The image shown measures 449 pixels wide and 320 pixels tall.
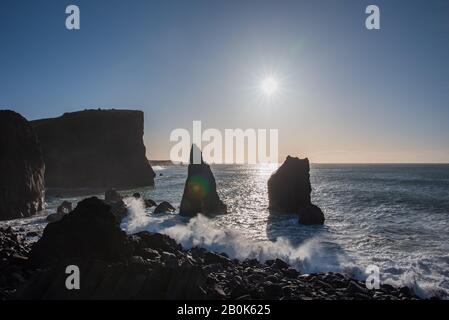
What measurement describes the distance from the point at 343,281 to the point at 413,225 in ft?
69.6

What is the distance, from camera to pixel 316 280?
16469mm

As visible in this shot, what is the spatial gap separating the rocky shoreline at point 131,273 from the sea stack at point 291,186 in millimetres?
20242

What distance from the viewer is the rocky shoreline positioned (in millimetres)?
11062

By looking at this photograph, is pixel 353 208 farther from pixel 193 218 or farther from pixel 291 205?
pixel 193 218

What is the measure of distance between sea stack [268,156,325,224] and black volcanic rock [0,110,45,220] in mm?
28396

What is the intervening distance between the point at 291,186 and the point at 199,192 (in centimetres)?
1081

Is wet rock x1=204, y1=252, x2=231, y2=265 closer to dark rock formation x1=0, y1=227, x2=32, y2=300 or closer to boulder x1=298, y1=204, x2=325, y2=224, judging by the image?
dark rock formation x1=0, y1=227, x2=32, y2=300

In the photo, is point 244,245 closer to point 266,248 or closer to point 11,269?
point 266,248

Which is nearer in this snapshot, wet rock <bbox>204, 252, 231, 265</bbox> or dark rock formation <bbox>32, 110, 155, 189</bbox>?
wet rock <bbox>204, 252, 231, 265</bbox>

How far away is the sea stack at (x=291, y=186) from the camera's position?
39188 mm

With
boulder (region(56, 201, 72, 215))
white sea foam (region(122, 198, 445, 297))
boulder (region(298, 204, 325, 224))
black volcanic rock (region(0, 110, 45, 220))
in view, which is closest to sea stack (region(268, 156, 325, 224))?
boulder (region(298, 204, 325, 224))

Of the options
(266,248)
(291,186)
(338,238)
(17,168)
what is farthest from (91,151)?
(338,238)

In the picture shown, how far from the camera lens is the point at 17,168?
3722 centimetres
